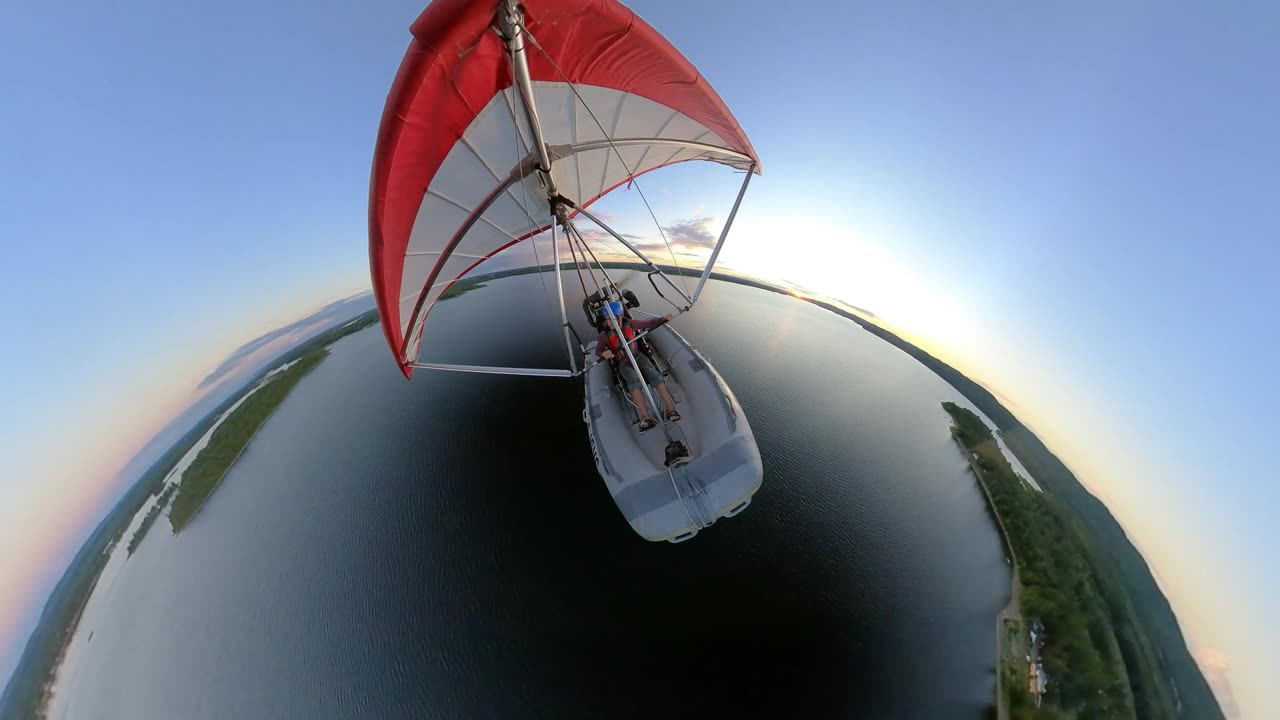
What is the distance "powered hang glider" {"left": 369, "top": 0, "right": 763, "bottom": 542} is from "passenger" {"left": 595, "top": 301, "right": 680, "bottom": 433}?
0.05 m

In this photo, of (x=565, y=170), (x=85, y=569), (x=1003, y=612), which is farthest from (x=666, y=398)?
(x=85, y=569)

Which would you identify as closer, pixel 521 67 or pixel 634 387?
pixel 521 67

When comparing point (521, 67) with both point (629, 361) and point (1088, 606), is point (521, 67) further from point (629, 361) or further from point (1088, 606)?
point (1088, 606)

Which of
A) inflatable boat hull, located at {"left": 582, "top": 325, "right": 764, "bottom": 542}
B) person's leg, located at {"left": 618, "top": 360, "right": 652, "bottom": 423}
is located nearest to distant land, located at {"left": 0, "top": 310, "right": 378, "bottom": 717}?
inflatable boat hull, located at {"left": 582, "top": 325, "right": 764, "bottom": 542}

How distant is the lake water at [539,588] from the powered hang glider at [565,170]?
16.0 ft

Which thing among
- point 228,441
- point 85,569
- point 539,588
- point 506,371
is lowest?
point 539,588

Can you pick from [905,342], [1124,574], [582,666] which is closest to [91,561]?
[582,666]

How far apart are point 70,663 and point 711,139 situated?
1963cm

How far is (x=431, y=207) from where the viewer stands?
3451 millimetres

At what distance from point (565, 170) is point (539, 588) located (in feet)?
26.3

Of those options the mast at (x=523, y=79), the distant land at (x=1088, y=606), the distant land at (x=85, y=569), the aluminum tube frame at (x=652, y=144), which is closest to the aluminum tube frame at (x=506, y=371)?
the mast at (x=523, y=79)

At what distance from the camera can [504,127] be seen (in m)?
3.33

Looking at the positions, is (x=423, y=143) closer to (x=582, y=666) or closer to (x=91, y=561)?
(x=582, y=666)

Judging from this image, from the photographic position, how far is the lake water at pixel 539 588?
6434 millimetres
